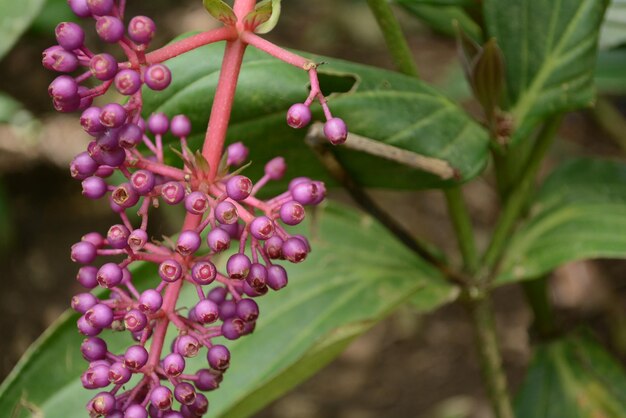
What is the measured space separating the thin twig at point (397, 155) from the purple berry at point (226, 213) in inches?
9.7

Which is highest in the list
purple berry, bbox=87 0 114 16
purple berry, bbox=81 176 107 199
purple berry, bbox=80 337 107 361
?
purple berry, bbox=87 0 114 16

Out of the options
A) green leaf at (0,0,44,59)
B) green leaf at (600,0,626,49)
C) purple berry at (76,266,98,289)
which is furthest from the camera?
green leaf at (600,0,626,49)

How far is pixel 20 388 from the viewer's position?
0.89 m

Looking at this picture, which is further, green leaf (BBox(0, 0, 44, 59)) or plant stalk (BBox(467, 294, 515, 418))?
plant stalk (BBox(467, 294, 515, 418))

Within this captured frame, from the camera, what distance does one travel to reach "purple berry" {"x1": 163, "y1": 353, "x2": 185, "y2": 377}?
0.64 m

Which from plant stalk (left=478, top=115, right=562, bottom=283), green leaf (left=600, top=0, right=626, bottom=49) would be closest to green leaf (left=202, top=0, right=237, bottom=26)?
plant stalk (left=478, top=115, right=562, bottom=283)

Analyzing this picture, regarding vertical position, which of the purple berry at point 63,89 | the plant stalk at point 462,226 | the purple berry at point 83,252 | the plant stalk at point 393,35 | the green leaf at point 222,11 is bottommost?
the purple berry at point 83,252

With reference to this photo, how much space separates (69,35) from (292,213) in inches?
8.5

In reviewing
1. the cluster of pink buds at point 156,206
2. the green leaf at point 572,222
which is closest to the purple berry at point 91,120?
the cluster of pink buds at point 156,206

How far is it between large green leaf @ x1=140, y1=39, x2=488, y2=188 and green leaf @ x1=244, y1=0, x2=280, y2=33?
140 millimetres

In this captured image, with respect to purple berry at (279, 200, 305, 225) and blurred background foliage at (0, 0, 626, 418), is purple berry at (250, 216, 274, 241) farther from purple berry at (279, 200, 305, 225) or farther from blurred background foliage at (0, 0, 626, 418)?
blurred background foliage at (0, 0, 626, 418)

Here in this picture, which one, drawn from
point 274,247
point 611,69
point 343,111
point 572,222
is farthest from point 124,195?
point 611,69

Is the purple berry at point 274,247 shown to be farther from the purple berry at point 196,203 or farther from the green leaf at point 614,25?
the green leaf at point 614,25

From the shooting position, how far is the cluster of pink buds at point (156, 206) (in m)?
0.63
